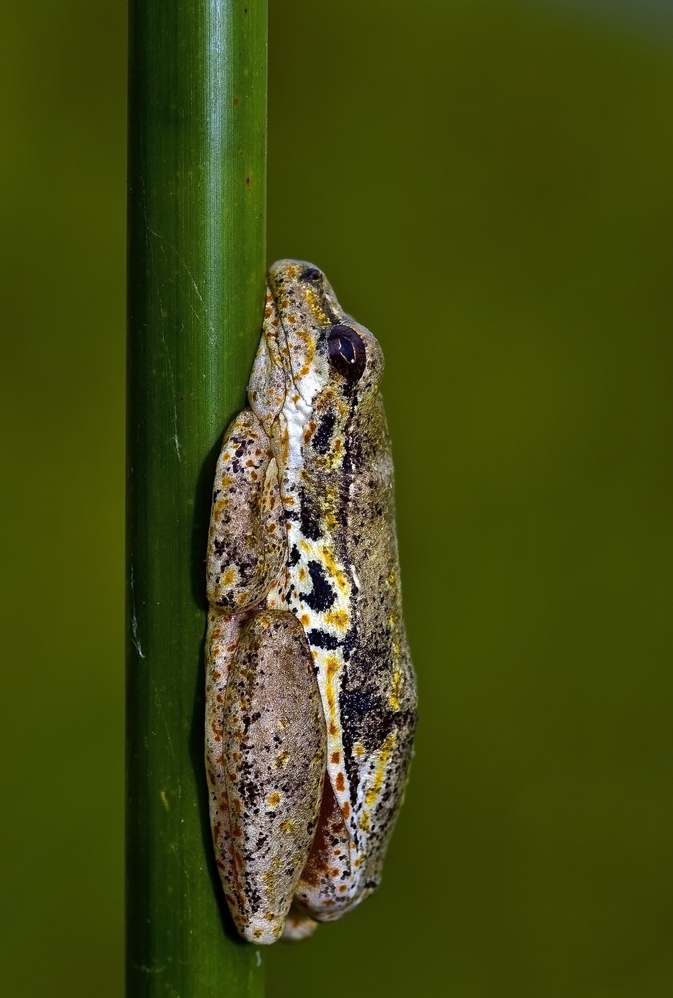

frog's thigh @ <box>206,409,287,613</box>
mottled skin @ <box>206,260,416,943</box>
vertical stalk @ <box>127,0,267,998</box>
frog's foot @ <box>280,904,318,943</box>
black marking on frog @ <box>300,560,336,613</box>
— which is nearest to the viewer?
vertical stalk @ <box>127,0,267,998</box>

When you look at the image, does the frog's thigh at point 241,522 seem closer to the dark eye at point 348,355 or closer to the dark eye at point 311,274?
the dark eye at point 348,355

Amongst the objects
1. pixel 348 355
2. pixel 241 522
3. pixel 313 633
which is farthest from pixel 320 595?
pixel 348 355

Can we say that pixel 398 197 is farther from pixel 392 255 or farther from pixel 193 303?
pixel 193 303

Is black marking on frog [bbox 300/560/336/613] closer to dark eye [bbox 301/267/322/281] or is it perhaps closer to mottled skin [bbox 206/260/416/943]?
mottled skin [bbox 206/260/416/943]

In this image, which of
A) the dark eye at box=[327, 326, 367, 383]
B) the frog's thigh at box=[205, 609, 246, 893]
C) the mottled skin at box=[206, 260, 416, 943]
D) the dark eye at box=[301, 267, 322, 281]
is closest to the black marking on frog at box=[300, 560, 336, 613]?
the mottled skin at box=[206, 260, 416, 943]

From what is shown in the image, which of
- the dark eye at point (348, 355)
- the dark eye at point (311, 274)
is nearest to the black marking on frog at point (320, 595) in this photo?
the dark eye at point (348, 355)

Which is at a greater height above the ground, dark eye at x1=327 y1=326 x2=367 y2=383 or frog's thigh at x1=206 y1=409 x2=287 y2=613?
dark eye at x1=327 y1=326 x2=367 y2=383

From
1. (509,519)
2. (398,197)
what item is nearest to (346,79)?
(398,197)
